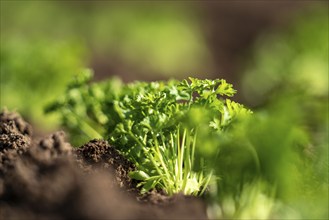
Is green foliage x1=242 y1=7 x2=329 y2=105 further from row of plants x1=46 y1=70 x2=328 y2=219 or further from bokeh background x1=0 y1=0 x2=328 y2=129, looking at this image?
row of plants x1=46 y1=70 x2=328 y2=219

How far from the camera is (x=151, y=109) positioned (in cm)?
377

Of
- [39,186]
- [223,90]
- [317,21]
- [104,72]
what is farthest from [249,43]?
[39,186]

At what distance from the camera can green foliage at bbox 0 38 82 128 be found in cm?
814

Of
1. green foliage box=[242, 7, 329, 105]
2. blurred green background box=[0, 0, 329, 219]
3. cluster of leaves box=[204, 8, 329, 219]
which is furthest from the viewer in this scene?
green foliage box=[242, 7, 329, 105]

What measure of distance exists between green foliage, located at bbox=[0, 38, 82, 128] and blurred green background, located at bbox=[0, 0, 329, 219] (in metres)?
0.01

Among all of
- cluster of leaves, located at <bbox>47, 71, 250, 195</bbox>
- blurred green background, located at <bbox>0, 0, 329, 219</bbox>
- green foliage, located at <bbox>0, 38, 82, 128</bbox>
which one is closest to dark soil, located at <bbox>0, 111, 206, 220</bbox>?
cluster of leaves, located at <bbox>47, 71, 250, 195</bbox>

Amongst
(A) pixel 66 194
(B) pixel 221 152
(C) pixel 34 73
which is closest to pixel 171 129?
(B) pixel 221 152

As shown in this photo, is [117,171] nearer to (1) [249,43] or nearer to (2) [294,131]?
(2) [294,131]

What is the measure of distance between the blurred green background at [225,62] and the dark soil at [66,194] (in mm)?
313

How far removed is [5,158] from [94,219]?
3.25 ft

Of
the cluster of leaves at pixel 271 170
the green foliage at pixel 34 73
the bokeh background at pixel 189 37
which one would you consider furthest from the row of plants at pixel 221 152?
the bokeh background at pixel 189 37

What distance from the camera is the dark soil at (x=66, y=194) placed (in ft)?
9.70

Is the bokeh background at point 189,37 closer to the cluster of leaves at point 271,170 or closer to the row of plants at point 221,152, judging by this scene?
the row of plants at point 221,152

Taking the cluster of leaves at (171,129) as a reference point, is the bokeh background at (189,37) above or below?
above
